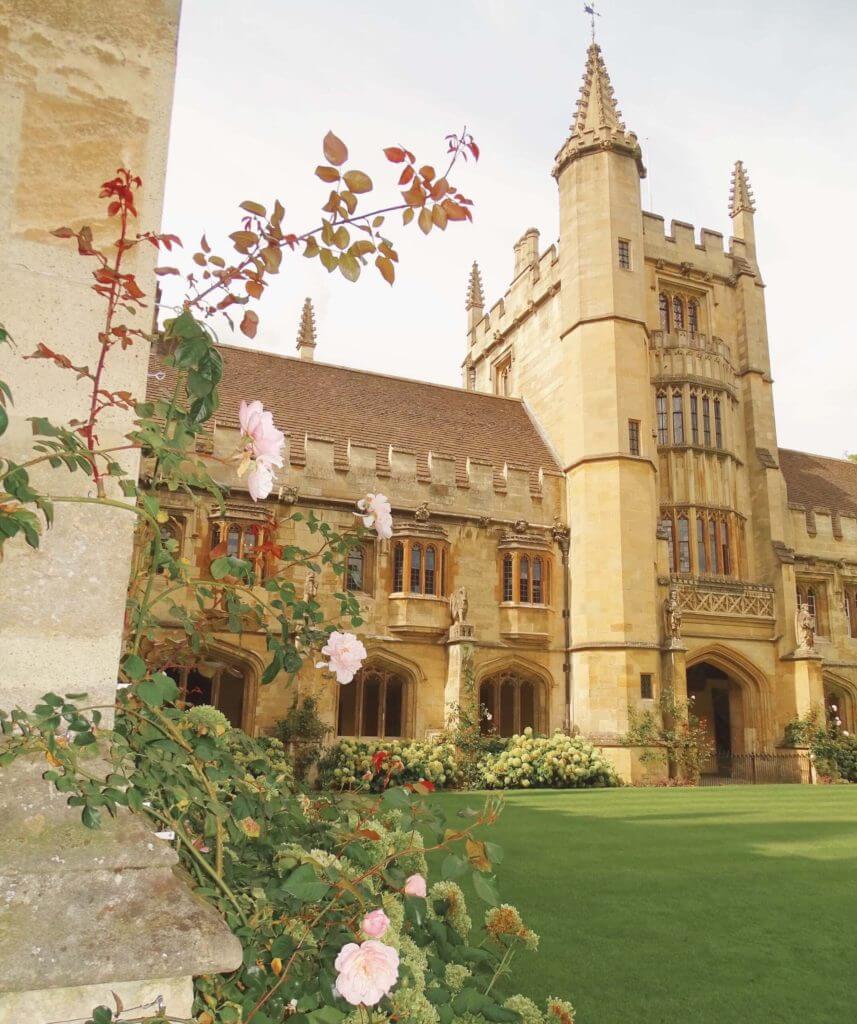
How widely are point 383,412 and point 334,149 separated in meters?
19.8

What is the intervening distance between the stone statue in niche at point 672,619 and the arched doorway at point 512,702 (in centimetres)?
311

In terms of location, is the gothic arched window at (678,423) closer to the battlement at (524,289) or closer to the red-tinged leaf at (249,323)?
the battlement at (524,289)

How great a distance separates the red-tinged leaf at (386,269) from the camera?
1.84 m

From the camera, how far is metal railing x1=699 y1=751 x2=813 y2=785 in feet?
62.9

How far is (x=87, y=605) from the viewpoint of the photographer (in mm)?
1615

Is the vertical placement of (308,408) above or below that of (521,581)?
above

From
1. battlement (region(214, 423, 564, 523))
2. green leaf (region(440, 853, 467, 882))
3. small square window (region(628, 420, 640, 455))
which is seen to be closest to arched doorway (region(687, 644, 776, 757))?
small square window (region(628, 420, 640, 455))

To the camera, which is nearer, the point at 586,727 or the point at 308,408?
the point at 586,727

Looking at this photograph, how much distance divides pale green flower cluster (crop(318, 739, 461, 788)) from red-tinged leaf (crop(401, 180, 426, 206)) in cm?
1428

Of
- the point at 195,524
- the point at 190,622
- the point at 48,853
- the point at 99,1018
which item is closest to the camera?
the point at 99,1018

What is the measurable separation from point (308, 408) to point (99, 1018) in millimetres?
19418

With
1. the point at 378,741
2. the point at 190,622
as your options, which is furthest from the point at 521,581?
the point at 190,622

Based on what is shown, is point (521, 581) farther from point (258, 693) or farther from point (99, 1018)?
point (99, 1018)

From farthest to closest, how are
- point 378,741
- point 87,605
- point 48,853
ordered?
1. point 378,741
2. point 87,605
3. point 48,853
